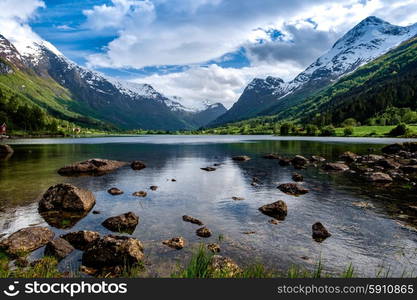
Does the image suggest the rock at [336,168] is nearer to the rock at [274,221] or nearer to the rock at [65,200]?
the rock at [274,221]

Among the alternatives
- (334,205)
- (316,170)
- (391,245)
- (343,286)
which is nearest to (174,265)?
(343,286)

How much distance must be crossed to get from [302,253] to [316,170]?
40.5 m

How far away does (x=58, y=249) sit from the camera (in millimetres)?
18734

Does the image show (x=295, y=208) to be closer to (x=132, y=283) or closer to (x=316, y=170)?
(x=132, y=283)

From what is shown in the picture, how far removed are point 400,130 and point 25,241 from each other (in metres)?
207

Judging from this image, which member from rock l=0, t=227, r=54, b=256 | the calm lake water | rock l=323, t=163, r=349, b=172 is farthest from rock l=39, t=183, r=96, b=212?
rock l=323, t=163, r=349, b=172

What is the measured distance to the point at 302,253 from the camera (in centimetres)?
1952

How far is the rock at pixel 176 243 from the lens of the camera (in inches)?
793

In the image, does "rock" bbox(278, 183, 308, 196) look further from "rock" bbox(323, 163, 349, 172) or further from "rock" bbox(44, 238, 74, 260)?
"rock" bbox(44, 238, 74, 260)

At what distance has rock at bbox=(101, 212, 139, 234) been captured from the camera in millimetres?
23641

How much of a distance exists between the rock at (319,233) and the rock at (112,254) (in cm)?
1360

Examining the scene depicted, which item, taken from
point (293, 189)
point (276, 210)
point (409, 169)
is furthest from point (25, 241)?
point (409, 169)

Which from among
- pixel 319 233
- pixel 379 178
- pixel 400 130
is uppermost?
pixel 400 130

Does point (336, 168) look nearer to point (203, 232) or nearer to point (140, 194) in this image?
point (140, 194)
